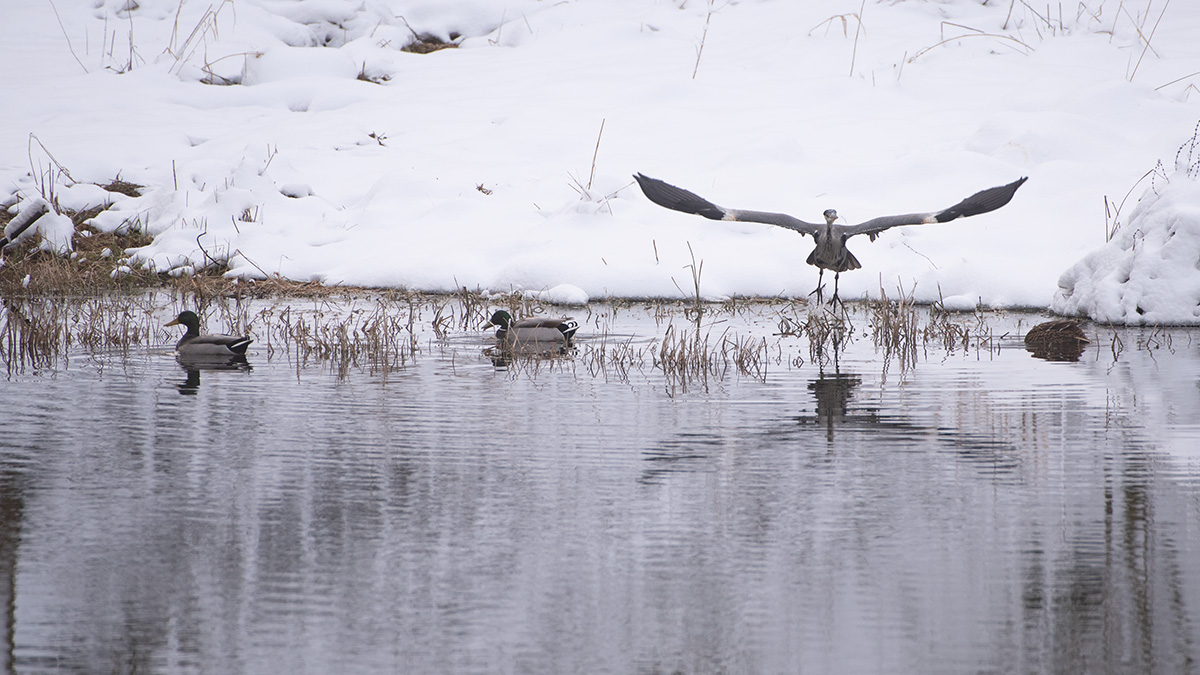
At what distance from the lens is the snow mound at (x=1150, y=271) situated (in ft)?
33.8

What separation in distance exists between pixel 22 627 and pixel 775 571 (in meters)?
2.31

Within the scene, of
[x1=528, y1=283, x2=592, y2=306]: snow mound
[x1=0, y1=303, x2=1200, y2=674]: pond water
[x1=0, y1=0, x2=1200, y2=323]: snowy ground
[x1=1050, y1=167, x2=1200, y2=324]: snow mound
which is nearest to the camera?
[x1=0, y1=303, x2=1200, y2=674]: pond water

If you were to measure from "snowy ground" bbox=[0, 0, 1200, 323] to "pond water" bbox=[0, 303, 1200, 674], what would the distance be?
4.99 metres

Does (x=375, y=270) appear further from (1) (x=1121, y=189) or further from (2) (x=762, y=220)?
(1) (x=1121, y=189)

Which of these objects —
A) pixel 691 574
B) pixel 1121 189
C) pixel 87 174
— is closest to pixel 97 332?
pixel 691 574

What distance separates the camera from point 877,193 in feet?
46.6

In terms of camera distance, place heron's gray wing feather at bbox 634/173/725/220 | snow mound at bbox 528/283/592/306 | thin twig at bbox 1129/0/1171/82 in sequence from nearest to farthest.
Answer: heron's gray wing feather at bbox 634/173/725/220, snow mound at bbox 528/283/592/306, thin twig at bbox 1129/0/1171/82

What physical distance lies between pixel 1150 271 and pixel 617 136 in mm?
7969

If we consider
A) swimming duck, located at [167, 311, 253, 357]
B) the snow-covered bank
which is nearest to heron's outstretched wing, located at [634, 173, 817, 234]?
the snow-covered bank

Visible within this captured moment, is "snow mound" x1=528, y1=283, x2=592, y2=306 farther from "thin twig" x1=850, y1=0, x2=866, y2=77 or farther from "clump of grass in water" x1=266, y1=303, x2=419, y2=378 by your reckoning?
"thin twig" x1=850, y1=0, x2=866, y2=77

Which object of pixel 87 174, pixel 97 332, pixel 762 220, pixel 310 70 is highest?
pixel 310 70

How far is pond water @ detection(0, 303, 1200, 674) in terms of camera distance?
334cm

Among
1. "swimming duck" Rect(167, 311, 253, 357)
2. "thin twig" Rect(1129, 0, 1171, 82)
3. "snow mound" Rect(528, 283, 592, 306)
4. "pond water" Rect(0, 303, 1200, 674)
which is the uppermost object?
"thin twig" Rect(1129, 0, 1171, 82)

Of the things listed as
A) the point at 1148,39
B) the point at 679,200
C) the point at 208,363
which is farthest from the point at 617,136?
the point at 208,363
